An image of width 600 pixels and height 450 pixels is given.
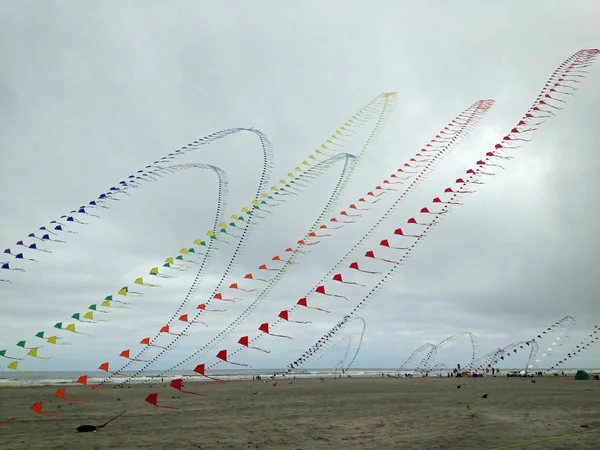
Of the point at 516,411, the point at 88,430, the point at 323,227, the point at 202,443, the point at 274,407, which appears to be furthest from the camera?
the point at 274,407

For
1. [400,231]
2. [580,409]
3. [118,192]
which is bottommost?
[580,409]

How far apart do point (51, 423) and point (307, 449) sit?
58.4 ft

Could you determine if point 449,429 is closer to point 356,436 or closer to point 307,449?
point 356,436

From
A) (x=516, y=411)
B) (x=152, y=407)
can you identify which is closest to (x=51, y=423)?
(x=152, y=407)

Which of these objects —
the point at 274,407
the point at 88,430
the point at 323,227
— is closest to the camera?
the point at 88,430

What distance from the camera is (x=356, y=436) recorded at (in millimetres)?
19422

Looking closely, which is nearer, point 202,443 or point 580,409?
point 202,443

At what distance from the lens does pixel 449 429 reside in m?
20.6

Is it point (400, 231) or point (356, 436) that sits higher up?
point (400, 231)

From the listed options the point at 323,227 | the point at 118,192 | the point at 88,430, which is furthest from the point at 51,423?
the point at 323,227

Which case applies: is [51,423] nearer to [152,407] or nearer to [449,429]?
[152,407]

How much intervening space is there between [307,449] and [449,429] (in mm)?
7846

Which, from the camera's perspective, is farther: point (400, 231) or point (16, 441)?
point (400, 231)

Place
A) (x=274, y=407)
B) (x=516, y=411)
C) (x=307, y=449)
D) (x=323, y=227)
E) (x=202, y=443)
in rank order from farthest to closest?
(x=274, y=407), (x=516, y=411), (x=323, y=227), (x=202, y=443), (x=307, y=449)
